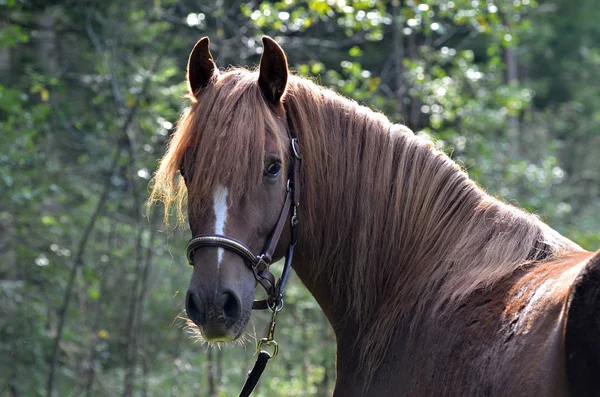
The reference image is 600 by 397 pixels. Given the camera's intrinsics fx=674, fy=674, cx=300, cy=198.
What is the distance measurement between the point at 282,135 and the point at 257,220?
15.6 inches

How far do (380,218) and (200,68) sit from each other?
102 centimetres

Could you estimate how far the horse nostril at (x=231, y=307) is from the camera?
245 centimetres

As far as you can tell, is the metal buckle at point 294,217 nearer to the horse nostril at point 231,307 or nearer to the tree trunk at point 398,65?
the horse nostril at point 231,307

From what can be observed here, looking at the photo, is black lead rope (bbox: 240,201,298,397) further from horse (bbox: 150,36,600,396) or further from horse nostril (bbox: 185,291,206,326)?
horse nostril (bbox: 185,291,206,326)

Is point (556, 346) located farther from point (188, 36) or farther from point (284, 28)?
point (188, 36)

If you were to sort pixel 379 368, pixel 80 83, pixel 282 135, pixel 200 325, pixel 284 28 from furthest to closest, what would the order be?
pixel 80 83 → pixel 284 28 → pixel 282 135 → pixel 379 368 → pixel 200 325

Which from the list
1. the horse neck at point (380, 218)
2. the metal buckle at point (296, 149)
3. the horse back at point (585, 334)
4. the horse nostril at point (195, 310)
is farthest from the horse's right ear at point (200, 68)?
the horse back at point (585, 334)

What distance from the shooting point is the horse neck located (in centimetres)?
262

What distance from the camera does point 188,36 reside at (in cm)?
801

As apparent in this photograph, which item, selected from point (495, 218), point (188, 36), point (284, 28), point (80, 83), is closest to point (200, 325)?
point (495, 218)

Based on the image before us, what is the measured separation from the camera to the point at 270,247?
8.75ft

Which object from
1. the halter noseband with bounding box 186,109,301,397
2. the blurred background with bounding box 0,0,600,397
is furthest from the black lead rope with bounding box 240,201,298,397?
the blurred background with bounding box 0,0,600,397

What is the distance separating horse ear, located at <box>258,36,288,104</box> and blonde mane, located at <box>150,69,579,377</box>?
5 cm

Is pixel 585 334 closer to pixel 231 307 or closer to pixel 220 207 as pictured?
pixel 231 307
